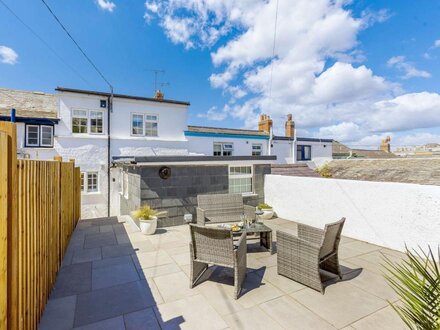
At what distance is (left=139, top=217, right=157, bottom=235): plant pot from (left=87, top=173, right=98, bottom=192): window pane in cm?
833

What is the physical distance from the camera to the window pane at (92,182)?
13016mm

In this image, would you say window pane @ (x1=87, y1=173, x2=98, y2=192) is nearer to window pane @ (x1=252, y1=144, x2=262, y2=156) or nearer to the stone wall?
the stone wall

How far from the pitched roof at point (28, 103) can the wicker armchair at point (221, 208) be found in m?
11.6

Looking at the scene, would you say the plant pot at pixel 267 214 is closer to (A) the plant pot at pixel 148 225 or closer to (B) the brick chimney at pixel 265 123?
(A) the plant pot at pixel 148 225

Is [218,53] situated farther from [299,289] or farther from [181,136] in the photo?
[299,289]

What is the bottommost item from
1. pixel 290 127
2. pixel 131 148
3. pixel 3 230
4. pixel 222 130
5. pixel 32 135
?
pixel 3 230

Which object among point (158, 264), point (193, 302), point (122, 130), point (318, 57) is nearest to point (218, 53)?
point (318, 57)

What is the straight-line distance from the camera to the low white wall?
489cm

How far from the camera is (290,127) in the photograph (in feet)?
68.2

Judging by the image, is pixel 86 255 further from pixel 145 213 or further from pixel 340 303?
pixel 340 303

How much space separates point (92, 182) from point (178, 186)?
8402 millimetres

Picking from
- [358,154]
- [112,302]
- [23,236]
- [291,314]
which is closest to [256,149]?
[291,314]

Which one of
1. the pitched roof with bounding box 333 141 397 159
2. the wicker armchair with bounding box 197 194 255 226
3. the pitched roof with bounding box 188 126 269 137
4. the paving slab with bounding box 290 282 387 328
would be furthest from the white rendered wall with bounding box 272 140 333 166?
the paving slab with bounding box 290 282 387 328

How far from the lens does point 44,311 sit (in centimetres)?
312
